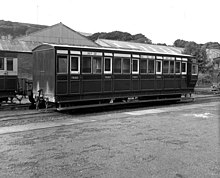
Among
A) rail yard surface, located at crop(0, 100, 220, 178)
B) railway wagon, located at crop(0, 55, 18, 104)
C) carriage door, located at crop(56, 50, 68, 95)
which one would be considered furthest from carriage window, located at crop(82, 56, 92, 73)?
railway wagon, located at crop(0, 55, 18, 104)

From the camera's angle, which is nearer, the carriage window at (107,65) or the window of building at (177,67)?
the carriage window at (107,65)

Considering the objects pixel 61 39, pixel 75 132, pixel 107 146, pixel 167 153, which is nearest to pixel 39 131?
pixel 75 132

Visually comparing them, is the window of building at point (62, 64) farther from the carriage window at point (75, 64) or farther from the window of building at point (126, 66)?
the window of building at point (126, 66)

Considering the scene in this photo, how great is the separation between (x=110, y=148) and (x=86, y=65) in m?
6.95

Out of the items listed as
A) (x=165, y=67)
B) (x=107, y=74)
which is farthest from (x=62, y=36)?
(x=107, y=74)

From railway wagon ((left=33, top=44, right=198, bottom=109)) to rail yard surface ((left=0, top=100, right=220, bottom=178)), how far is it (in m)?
2.30

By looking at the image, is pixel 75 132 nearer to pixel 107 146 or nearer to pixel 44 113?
pixel 107 146

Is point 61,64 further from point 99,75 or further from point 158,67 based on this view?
point 158,67

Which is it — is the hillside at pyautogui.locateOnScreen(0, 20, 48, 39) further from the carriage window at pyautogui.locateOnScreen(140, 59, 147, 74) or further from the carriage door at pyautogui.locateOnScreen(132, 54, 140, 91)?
the carriage door at pyautogui.locateOnScreen(132, 54, 140, 91)

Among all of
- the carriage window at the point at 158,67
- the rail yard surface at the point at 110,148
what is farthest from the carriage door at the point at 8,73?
the carriage window at the point at 158,67

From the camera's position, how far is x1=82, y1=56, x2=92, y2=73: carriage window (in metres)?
12.8

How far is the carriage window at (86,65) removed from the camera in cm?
1282

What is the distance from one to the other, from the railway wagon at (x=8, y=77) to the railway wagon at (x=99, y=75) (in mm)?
1873

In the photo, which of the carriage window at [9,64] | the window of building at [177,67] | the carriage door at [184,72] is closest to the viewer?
the carriage window at [9,64]
